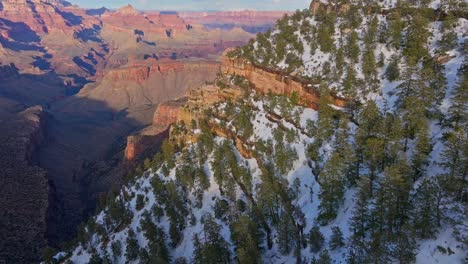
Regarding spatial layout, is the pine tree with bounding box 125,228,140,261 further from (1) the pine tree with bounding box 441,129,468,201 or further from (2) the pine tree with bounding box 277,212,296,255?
(1) the pine tree with bounding box 441,129,468,201

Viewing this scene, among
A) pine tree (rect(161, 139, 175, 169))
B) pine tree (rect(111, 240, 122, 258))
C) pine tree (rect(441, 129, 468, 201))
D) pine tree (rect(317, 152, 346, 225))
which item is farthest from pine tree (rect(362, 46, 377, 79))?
pine tree (rect(111, 240, 122, 258))

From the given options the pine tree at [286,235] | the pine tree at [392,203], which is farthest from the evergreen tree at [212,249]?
the pine tree at [392,203]

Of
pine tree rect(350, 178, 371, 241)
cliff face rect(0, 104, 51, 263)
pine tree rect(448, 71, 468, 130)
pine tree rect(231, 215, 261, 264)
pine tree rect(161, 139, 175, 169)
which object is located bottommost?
cliff face rect(0, 104, 51, 263)

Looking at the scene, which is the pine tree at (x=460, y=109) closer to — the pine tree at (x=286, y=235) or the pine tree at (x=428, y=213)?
the pine tree at (x=428, y=213)

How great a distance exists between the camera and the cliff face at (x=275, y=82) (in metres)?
95.4

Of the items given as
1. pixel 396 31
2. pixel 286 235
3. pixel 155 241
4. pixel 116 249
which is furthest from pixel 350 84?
pixel 116 249

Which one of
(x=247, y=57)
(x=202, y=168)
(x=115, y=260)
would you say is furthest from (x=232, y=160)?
(x=247, y=57)

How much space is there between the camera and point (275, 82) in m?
108

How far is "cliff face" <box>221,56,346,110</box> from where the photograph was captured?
3756 inches

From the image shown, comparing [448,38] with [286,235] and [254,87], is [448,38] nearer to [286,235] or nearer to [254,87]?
[254,87]

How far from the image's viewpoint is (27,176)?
157 meters

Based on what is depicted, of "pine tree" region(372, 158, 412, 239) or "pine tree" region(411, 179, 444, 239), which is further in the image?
"pine tree" region(372, 158, 412, 239)

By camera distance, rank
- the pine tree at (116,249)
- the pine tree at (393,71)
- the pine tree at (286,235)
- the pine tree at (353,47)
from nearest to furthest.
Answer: the pine tree at (286,235) → the pine tree at (393,71) → the pine tree at (116,249) → the pine tree at (353,47)

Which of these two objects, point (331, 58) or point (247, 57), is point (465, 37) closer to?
point (331, 58)
